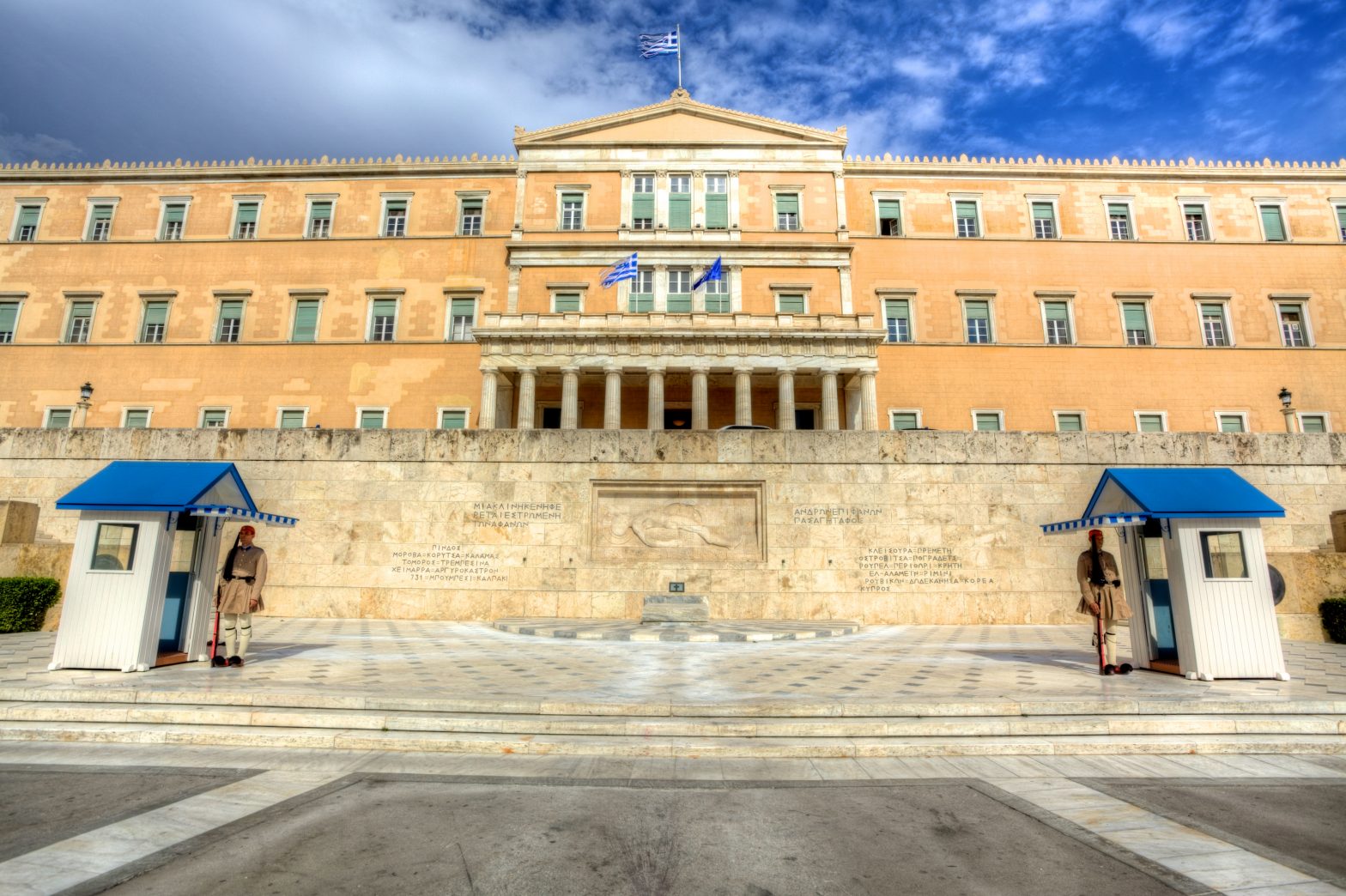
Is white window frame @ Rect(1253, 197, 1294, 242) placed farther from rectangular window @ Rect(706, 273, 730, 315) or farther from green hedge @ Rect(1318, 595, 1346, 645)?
green hedge @ Rect(1318, 595, 1346, 645)

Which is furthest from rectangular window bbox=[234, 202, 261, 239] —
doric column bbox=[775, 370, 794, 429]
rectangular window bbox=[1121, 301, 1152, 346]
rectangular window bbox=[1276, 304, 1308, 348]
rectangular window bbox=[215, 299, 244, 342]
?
rectangular window bbox=[1276, 304, 1308, 348]

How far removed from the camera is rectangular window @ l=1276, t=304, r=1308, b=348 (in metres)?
36.8

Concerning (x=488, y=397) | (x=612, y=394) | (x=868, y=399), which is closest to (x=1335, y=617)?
(x=868, y=399)

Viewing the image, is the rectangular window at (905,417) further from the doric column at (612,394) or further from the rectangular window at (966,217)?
the doric column at (612,394)

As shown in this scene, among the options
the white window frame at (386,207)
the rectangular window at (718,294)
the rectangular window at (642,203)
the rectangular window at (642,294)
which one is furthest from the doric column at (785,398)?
the white window frame at (386,207)

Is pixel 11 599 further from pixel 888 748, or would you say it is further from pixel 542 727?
pixel 888 748

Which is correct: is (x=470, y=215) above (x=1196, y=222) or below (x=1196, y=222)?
above

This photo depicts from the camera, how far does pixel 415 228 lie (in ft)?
128

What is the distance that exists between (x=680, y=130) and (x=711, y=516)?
30739 millimetres

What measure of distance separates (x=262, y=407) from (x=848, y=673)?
36725 mm

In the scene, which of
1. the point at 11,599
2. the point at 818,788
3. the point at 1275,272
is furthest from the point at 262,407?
the point at 1275,272

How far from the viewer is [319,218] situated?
39250 millimetres

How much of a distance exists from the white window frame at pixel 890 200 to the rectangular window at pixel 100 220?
141 feet

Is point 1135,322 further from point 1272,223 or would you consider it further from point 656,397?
point 656,397
